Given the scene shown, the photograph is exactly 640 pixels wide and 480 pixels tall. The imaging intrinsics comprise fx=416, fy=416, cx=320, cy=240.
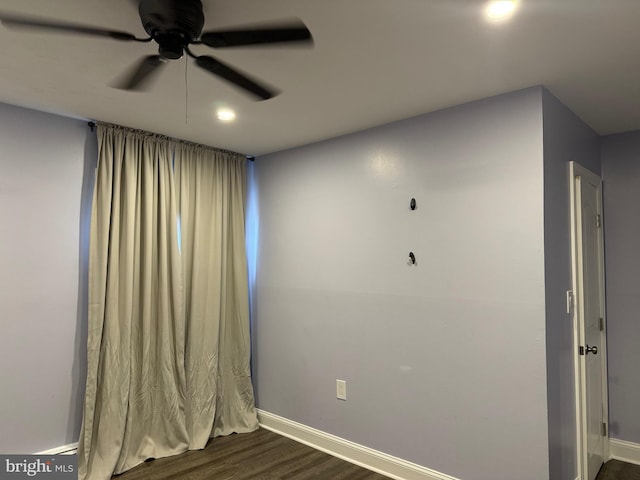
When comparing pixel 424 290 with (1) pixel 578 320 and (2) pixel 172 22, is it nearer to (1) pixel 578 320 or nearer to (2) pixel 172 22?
(1) pixel 578 320

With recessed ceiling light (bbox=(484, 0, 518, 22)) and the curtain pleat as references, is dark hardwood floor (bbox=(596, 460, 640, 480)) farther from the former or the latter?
recessed ceiling light (bbox=(484, 0, 518, 22))

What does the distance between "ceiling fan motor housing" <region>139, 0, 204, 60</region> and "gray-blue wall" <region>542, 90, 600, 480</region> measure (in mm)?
1922

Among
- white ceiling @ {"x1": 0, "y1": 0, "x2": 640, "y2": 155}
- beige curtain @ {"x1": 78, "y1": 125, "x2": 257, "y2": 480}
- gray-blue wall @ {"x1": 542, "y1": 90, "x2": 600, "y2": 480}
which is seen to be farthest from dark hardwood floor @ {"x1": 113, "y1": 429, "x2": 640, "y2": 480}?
white ceiling @ {"x1": 0, "y1": 0, "x2": 640, "y2": 155}

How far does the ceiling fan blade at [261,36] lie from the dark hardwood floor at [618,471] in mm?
3388

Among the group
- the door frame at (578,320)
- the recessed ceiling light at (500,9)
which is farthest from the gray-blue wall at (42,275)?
the door frame at (578,320)

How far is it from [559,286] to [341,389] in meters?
1.73

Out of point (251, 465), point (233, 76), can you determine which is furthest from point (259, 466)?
point (233, 76)

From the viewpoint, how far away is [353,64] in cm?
206

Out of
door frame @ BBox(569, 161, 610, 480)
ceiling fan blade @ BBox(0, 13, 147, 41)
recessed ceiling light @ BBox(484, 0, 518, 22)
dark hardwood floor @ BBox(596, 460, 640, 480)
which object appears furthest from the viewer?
dark hardwood floor @ BBox(596, 460, 640, 480)

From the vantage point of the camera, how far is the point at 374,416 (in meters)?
3.03

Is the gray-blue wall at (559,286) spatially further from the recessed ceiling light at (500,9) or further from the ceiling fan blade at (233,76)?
the ceiling fan blade at (233,76)

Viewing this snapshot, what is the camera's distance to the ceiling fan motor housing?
4.57ft

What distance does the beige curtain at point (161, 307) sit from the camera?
293 centimetres

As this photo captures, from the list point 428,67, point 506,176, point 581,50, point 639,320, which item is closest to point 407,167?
point 506,176
